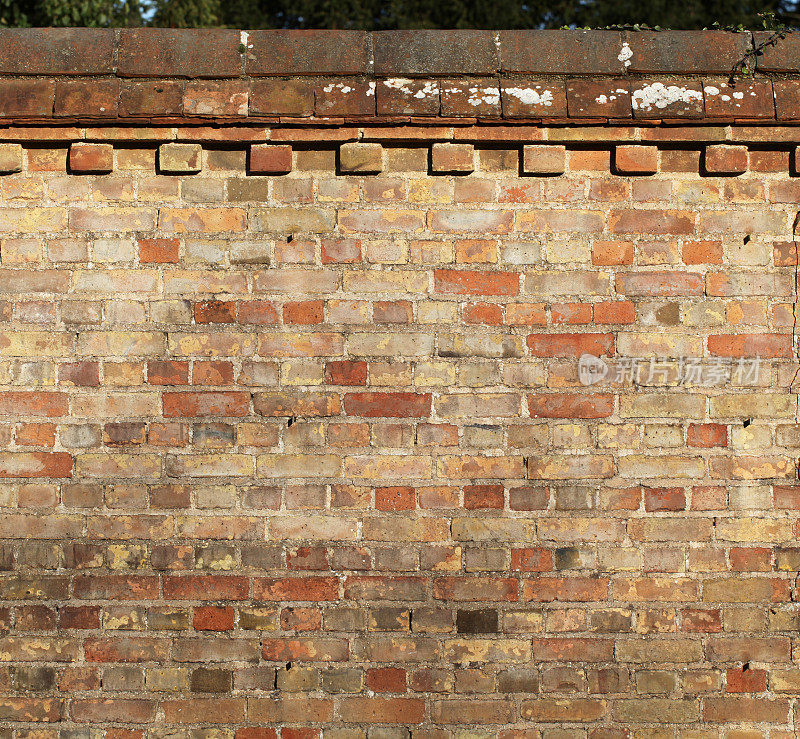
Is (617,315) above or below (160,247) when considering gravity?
below

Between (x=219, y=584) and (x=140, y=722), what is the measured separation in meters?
0.52

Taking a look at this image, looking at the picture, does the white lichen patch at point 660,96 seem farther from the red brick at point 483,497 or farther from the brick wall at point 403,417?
the red brick at point 483,497

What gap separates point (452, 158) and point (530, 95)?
0.32 metres

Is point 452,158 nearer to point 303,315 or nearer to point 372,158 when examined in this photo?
point 372,158

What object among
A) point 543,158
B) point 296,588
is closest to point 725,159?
point 543,158

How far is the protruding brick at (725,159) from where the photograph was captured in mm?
2262

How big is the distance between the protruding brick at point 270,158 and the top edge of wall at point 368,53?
23 centimetres

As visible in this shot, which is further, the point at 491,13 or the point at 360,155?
the point at 491,13

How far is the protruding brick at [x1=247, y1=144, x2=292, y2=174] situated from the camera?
7.39 ft

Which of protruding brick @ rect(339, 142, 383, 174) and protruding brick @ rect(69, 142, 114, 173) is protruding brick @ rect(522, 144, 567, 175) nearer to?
protruding brick @ rect(339, 142, 383, 174)

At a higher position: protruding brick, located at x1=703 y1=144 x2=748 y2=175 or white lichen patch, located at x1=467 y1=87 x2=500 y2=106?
white lichen patch, located at x1=467 y1=87 x2=500 y2=106

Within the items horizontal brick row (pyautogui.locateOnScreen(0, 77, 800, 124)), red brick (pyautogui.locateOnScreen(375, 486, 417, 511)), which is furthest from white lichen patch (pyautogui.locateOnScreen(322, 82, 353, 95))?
red brick (pyautogui.locateOnScreen(375, 486, 417, 511))

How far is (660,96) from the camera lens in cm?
221

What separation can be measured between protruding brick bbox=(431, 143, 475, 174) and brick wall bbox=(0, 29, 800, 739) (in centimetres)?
1
